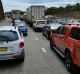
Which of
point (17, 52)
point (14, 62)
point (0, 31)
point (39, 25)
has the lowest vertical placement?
point (39, 25)

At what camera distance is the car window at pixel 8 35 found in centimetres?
1016

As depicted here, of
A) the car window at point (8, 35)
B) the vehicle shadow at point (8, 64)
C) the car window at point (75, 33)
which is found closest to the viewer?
the car window at point (75, 33)

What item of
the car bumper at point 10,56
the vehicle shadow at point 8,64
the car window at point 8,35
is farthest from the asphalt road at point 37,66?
the car window at point 8,35

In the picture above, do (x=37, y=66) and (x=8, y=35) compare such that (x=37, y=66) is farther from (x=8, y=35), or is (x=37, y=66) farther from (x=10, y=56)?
(x=8, y=35)

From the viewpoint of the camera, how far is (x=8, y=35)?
10.4m

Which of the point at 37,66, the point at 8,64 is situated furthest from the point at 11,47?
the point at 37,66

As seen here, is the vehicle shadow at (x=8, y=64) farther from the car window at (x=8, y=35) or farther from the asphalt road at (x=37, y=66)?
the car window at (x=8, y=35)

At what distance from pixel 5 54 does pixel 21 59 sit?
98cm

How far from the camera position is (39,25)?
33.9 meters

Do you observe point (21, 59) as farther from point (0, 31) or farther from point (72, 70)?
point (72, 70)

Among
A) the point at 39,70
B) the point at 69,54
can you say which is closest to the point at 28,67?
the point at 39,70

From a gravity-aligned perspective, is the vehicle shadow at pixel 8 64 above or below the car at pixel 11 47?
below

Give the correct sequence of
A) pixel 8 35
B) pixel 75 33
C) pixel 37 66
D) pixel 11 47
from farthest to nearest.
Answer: pixel 8 35 < pixel 37 66 < pixel 11 47 < pixel 75 33

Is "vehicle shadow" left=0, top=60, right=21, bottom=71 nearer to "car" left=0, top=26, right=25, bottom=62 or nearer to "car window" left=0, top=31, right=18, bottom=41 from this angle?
"car" left=0, top=26, right=25, bottom=62
